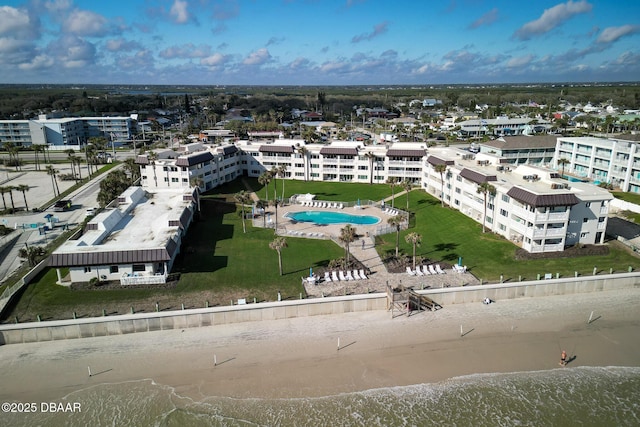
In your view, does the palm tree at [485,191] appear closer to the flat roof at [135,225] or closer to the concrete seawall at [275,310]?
the concrete seawall at [275,310]

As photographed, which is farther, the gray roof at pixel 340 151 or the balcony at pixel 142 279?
the gray roof at pixel 340 151

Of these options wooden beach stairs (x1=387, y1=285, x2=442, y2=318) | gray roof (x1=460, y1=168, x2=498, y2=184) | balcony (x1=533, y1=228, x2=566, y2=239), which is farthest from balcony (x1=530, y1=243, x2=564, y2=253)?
wooden beach stairs (x1=387, y1=285, x2=442, y2=318)

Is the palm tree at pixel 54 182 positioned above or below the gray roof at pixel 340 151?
below

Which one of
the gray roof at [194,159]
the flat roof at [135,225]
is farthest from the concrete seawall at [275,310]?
the gray roof at [194,159]

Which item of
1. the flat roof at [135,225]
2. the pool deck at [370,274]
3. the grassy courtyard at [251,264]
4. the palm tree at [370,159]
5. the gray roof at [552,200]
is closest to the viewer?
the grassy courtyard at [251,264]

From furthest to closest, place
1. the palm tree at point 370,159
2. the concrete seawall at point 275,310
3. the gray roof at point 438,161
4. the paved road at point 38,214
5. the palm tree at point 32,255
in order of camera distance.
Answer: the palm tree at point 370,159
the gray roof at point 438,161
the paved road at point 38,214
the palm tree at point 32,255
the concrete seawall at point 275,310

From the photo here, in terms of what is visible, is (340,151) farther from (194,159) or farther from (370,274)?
(370,274)

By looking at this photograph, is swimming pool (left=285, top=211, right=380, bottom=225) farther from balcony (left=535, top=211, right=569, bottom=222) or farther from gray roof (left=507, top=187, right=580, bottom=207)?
balcony (left=535, top=211, right=569, bottom=222)

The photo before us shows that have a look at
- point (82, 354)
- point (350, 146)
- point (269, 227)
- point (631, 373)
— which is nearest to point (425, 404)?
point (631, 373)
